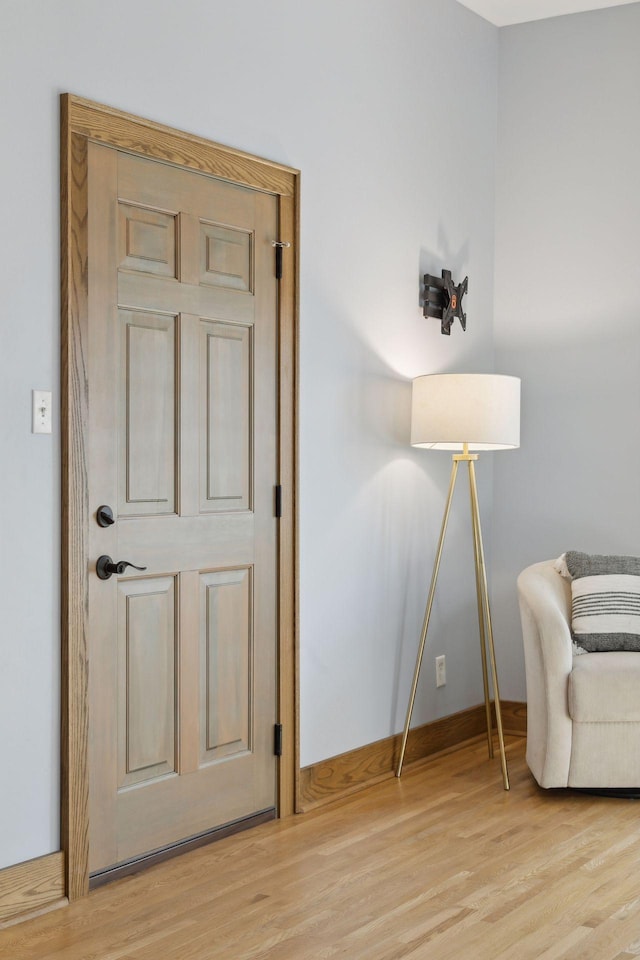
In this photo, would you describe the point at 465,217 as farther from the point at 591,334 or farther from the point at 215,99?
the point at 215,99

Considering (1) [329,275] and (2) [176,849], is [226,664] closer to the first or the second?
(2) [176,849]

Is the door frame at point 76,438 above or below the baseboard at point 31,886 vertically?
above

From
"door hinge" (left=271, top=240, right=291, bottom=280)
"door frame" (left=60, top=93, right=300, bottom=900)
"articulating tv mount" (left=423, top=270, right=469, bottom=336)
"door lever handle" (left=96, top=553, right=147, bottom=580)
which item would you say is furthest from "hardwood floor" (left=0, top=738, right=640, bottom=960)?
"articulating tv mount" (left=423, top=270, right=469, bottom=336)

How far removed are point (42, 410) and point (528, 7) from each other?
3.12 metres

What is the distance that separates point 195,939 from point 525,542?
8.92 feet

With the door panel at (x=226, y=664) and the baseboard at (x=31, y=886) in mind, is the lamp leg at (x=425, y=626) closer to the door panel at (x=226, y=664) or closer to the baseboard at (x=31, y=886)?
the door panel at (x=226, y=664)

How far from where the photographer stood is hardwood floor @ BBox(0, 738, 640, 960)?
8.58ft

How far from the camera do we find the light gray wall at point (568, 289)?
4656 mm

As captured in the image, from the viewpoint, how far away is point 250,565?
351 cm

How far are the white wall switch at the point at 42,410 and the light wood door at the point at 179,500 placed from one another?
167 mm

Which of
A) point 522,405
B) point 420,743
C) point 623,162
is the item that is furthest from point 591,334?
point 420,743

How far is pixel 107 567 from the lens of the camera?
3.00m

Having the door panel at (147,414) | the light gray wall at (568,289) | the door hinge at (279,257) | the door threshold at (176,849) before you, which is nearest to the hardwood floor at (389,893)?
the door threshold at (176,849)

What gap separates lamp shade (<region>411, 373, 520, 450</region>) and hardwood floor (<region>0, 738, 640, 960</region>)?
1307 mm
